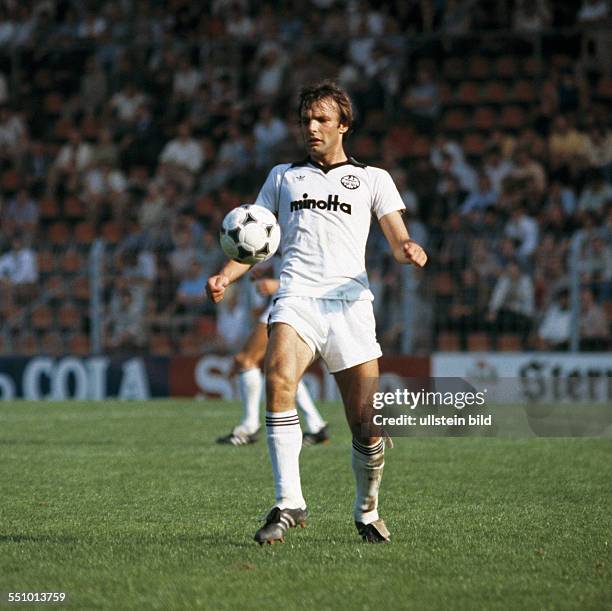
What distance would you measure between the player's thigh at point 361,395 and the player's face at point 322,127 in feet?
3.45

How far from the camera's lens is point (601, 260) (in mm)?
16031

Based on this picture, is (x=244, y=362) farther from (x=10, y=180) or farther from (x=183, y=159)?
(x=10, y=180)

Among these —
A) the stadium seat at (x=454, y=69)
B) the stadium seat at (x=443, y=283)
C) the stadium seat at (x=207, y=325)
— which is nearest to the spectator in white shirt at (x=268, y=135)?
the stadium seat at (x=454, y=69)

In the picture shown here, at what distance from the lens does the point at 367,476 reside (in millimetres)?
6203

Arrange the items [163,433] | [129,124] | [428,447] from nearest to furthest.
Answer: [428,447], [163,433], [129,124]

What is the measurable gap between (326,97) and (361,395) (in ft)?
4.71

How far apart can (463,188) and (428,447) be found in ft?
26.9

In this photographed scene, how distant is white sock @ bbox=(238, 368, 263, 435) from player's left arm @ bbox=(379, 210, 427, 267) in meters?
5.46

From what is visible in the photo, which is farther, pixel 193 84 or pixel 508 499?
pixel 193 84

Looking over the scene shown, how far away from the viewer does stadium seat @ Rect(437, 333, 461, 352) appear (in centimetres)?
1670

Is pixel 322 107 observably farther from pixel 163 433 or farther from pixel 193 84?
pixel 193 84

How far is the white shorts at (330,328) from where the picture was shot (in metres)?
6.13

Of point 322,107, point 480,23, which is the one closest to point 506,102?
point 480,23

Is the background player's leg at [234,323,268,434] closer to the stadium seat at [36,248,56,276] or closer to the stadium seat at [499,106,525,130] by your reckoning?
the stadium seat at [36,248,56,276]
